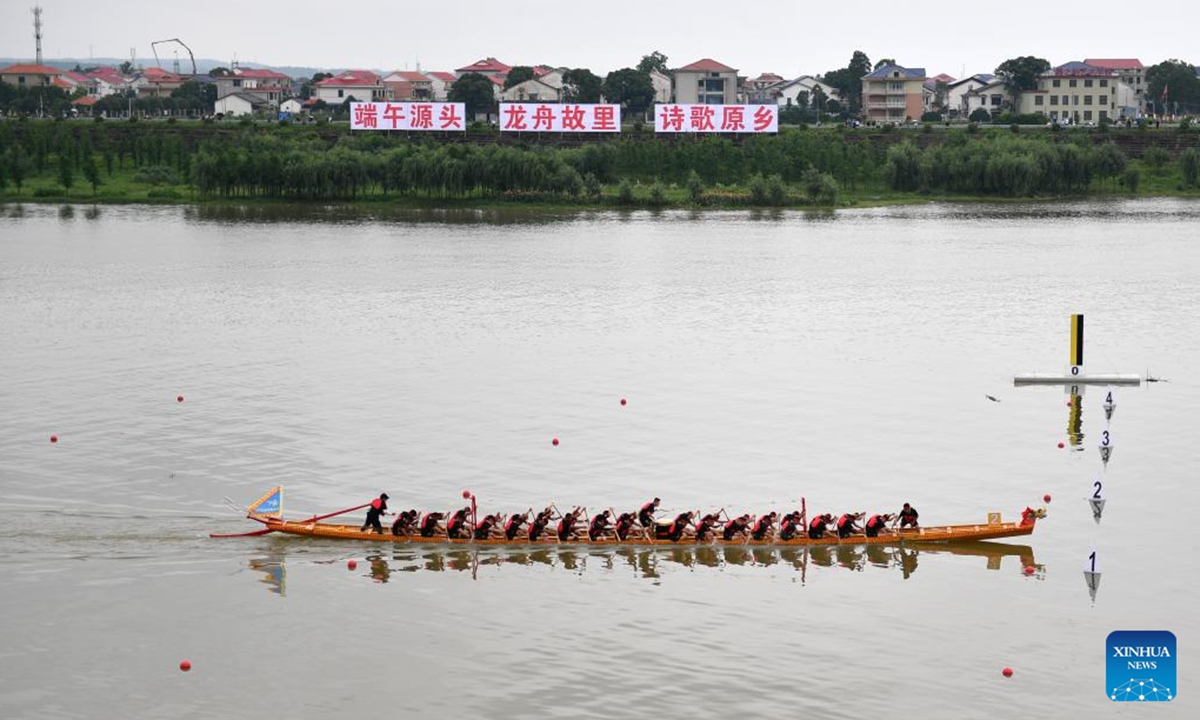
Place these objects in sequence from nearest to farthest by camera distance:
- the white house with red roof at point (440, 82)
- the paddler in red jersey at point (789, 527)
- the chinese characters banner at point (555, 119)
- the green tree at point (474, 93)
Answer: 1. the paddler in red jersey at point (789, 527)
2. the chinese characters banner at point (555, 119)
3. the green tree at point (474, 93)
4. the white house with red roof at point (440, 82)

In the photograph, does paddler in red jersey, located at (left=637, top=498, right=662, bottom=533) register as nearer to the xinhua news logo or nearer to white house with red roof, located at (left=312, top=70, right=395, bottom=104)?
the xinhua news logo

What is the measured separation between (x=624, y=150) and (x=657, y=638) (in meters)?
70.1

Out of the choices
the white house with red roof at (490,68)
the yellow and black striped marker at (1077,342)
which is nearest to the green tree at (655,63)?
the white house with red roof at (490,68)

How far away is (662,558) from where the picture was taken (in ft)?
80.2

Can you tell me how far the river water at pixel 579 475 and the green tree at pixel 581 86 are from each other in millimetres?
82894

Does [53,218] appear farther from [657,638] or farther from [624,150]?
[657,638]

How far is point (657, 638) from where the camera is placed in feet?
69.4

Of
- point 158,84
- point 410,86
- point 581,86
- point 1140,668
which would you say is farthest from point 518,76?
point 1140,668

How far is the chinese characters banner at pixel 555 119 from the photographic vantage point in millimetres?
92750

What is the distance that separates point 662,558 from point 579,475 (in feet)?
15.7

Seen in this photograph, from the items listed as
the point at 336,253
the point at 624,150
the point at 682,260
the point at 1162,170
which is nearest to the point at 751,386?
the point at 682,260

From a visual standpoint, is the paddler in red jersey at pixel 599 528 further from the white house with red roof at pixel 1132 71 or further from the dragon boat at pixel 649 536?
the white house with red roof at pixel 1132 71

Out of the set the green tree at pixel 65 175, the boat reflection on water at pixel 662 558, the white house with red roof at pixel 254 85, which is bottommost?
the boat reflection on water at pixel 662 558

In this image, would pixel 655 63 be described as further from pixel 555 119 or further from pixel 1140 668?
pixel 1140 668
